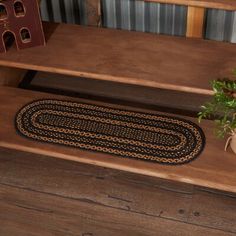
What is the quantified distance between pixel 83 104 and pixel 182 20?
710 millimetres

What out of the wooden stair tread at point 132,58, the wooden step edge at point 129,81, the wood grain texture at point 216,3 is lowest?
the wooden step edge at point 129,81

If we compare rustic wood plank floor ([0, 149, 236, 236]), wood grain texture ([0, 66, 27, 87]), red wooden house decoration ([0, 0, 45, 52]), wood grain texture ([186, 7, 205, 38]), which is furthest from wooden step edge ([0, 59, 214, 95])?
wood grain texture ([186, 7, 205, 38])

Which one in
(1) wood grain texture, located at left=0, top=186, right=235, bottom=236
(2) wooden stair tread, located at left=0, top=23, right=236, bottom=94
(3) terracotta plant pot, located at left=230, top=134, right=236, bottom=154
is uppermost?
(2) wooden stair tread, located at left=0, top=23, right=236, bottom=94

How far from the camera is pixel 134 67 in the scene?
1.76 metres

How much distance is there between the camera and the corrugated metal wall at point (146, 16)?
220 cm

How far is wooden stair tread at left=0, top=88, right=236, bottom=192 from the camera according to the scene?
1.58 meters

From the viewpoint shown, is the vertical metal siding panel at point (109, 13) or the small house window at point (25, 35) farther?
the vertical metal siding panel at point (109, 13)

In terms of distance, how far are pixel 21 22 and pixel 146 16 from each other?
73 centimetres

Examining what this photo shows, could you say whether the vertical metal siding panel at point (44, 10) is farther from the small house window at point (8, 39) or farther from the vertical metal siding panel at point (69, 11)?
the small house window at point (8, 39)

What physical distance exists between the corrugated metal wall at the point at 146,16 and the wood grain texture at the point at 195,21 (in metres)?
0.03

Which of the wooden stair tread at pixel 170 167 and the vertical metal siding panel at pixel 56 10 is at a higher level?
the vertical metal siding panel at pixel 56 10

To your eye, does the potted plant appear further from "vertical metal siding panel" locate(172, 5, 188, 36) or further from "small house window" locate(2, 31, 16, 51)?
"small house window" locate(2, 31, 16, 51)

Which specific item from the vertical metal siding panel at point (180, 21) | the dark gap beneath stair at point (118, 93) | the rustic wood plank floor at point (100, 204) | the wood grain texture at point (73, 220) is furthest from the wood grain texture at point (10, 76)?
the vertical metal siding panel at point (180, 21)

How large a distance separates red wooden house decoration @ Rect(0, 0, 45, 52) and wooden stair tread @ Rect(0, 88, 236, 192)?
28 cm
